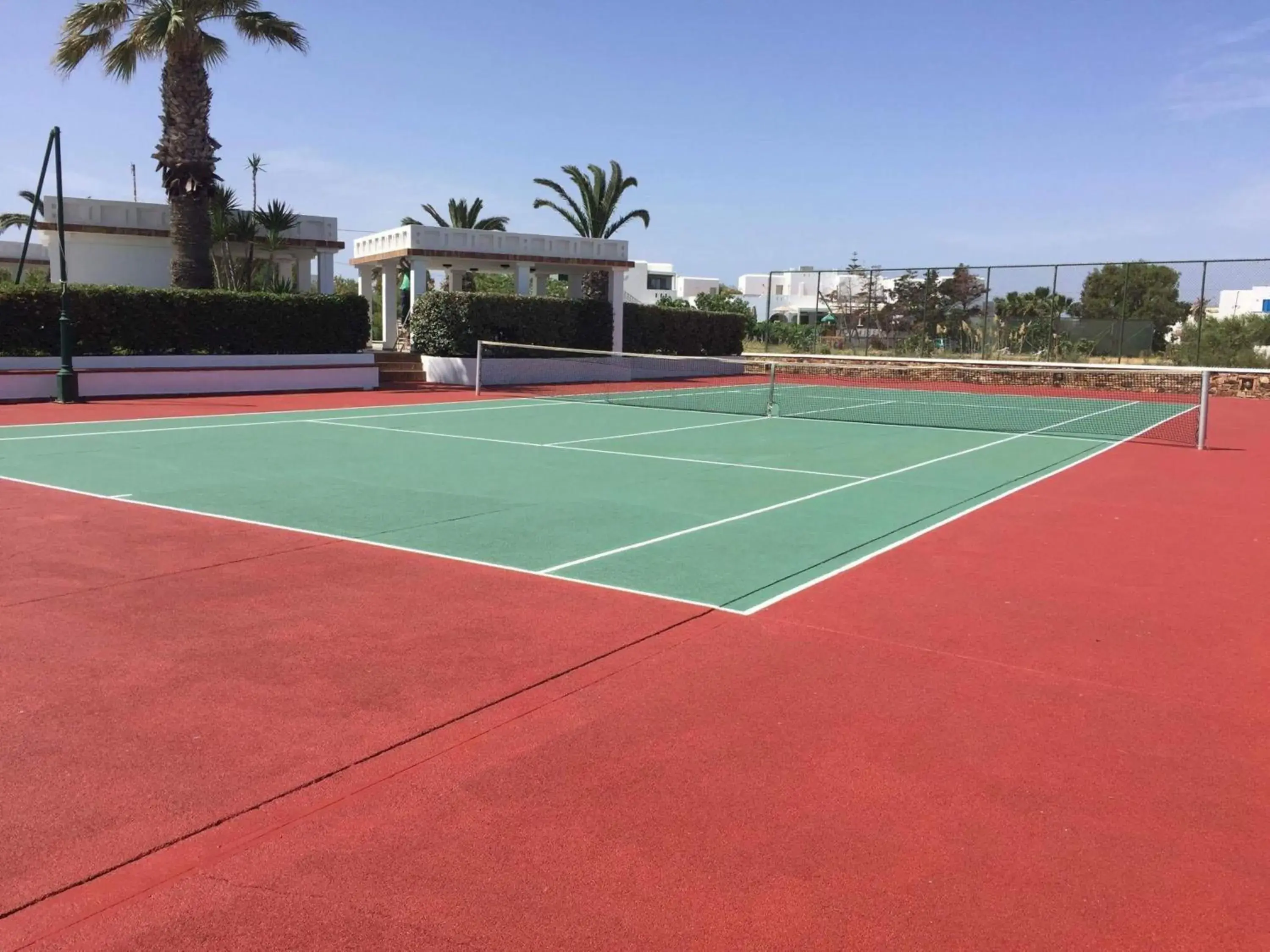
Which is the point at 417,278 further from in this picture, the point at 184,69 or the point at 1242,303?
the point at 1242,303

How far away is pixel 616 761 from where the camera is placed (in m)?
4.35

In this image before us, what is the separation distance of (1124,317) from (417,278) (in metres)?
24.5

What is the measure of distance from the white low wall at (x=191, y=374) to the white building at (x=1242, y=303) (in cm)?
3096

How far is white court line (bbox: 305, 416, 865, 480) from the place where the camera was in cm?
1297

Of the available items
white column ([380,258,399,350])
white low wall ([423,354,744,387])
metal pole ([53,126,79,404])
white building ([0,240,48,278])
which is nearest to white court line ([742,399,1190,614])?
white low wall ([423,354,744,387])

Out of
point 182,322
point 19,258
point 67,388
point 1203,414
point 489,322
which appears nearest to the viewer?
point 1203,414


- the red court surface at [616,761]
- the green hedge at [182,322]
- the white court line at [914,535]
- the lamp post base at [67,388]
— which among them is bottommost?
the red court surface at [616,761]

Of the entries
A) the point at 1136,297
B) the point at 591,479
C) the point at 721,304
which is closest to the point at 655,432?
the point at 591,479

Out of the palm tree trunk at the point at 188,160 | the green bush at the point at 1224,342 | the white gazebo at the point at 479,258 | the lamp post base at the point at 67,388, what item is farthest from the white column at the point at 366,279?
the green bush at the point at 1224,342

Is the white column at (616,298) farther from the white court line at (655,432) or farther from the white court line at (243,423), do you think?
the white court line at (655,432)

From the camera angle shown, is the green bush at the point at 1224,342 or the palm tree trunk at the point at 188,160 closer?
the palm tree trunk at the point at 188,160

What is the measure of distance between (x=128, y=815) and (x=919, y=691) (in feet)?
11.7

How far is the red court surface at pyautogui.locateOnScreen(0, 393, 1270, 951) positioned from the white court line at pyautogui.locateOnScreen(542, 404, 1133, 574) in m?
0.82

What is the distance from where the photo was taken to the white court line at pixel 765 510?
7.92 m
